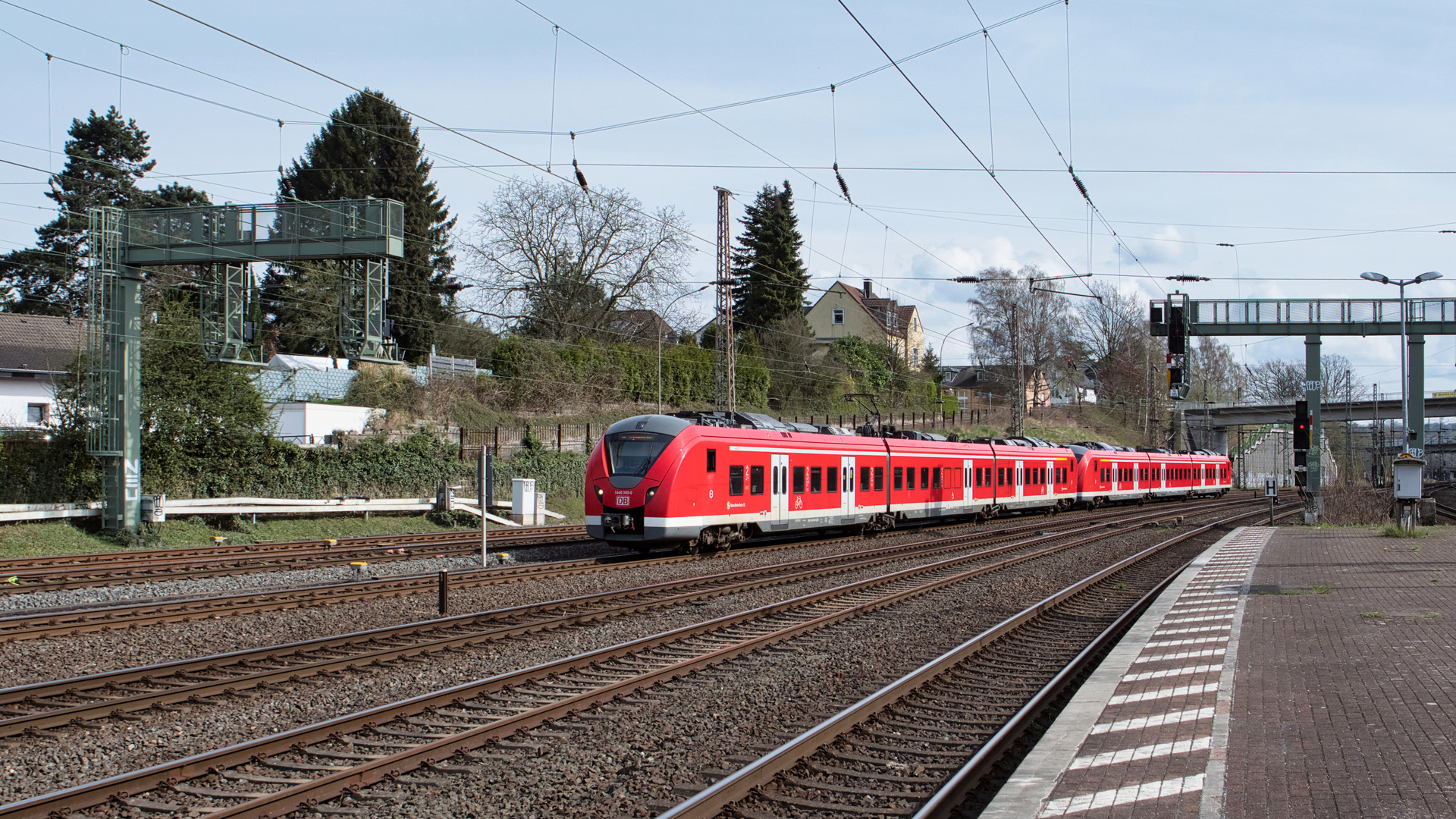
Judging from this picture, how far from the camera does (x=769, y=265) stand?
69.1 metres

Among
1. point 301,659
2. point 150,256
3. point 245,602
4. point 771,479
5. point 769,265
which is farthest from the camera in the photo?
point 769,265

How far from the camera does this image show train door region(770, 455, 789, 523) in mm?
23422

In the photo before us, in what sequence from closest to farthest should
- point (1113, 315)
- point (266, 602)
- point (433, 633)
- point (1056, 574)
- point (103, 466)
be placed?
1. point (433, 633)
2. point (266, 602)
3. point (1056, 574)
4. point (103, 466)
5. point (1113, 315)

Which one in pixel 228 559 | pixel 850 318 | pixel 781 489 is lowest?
pixel 228 559

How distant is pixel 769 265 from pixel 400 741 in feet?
206

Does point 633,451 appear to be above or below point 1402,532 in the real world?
above

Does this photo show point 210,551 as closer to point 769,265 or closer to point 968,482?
point 968,482

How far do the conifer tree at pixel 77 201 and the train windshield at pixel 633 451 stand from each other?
126 ft

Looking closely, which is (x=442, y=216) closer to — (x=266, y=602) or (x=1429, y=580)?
(x=266, y=602)

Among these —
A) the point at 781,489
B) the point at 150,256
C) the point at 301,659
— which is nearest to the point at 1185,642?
the point at 301,659

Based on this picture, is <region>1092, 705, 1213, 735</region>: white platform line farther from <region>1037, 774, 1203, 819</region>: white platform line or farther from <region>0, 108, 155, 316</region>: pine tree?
<region>0, 108, 155, 316</region>: pine tree

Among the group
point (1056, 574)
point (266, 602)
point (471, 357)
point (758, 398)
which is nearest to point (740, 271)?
point (758, 398)

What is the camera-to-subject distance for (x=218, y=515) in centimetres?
2597

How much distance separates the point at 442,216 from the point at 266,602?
49746mm
